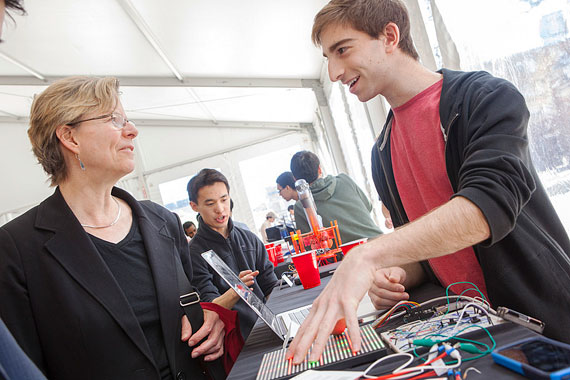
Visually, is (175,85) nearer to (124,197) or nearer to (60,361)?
(124,197)

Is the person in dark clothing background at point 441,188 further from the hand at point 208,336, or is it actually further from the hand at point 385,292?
the hand at point 208,336

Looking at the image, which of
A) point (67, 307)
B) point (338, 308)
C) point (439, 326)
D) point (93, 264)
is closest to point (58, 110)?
point (93, 264)

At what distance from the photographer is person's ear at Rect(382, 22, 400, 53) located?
1303mm

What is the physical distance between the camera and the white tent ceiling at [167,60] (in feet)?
15.4

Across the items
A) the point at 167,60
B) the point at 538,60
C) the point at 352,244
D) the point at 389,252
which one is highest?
the point at 167,60

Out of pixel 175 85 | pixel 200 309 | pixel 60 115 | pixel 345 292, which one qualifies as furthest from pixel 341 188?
pixel 175 85

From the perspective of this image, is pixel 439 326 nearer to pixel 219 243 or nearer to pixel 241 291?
pixel 241 291

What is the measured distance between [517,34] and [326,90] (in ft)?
16.7

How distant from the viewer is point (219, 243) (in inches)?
98.7

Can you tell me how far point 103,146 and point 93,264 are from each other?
42cm

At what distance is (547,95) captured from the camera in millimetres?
1560

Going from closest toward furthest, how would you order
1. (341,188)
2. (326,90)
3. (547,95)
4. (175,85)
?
1. (547,95)
2. (341,188)
3. (326,90)
4. (175,85)

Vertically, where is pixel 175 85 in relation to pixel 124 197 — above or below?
above

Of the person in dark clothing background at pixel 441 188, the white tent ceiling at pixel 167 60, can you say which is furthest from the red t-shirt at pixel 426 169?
the white tent ceiling at pixel 167 60
